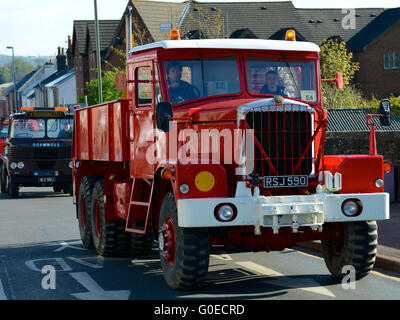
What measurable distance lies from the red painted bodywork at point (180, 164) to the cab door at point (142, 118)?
13 mm

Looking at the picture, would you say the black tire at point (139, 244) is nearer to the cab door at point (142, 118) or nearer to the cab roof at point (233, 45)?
the cab door at point (142, 118)

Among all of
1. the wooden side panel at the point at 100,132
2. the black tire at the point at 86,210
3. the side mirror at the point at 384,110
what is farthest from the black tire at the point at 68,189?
the side mirror at the point at 384,110

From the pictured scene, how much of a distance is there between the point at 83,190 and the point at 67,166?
12.5 meters

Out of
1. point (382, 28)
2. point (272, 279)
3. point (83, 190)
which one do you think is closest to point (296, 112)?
point (272, 279)

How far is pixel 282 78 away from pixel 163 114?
1780 mm

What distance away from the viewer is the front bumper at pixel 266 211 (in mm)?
8531

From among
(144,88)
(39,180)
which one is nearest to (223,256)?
(144,88)

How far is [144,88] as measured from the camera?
10.5m

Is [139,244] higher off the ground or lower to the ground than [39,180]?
lower

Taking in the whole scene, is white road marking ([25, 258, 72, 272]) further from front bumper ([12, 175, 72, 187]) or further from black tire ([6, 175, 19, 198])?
black tire ([6, 175, 19, 198])

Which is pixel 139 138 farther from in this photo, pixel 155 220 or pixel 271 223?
pixel 271 223

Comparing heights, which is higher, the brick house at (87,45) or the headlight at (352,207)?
the brick house at (87,45)
